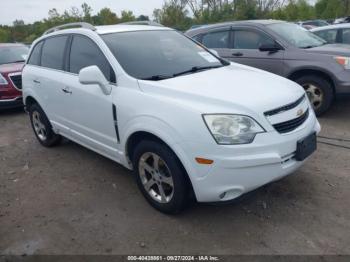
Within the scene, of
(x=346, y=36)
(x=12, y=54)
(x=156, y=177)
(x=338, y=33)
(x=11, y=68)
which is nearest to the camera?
(x=156, y=177)

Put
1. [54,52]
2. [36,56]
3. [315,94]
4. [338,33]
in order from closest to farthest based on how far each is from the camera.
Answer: [54,52] < [36,56] < [315,94] < [338,33]

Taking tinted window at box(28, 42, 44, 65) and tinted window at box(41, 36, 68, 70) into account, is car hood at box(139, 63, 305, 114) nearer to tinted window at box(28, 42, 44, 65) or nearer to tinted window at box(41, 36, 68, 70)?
tinted window at box(41, 36, 68, 70)

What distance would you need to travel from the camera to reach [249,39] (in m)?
6.79

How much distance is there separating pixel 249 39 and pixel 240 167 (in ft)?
15.2

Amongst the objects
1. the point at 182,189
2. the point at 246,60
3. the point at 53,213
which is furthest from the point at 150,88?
the point at 246,60

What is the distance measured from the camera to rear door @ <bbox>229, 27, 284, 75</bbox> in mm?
6332

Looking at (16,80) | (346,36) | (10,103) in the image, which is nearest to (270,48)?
(346,36)

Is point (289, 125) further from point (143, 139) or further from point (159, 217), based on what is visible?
point (159, 217)

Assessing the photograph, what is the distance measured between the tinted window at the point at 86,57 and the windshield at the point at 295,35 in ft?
12.5

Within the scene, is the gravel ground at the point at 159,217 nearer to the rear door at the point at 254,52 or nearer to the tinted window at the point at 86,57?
the tinted window at the point at 86,57

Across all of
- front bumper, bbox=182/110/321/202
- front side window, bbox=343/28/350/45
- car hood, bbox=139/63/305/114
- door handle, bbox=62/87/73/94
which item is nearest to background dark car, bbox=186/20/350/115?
front side window, bbox=343/28/350/45

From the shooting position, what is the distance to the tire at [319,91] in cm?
589

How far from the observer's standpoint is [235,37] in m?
7.00

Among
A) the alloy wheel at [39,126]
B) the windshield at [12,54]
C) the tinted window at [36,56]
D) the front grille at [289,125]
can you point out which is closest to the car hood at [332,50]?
the front grille at [289,125]
